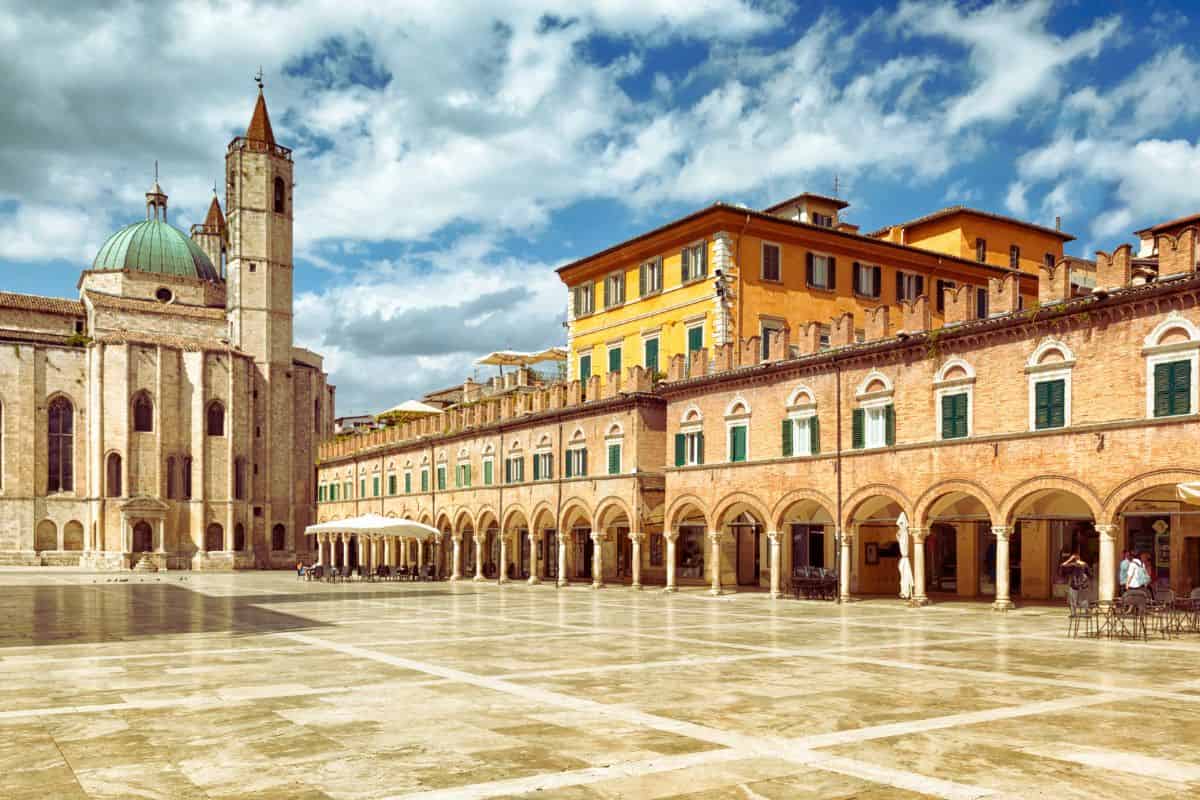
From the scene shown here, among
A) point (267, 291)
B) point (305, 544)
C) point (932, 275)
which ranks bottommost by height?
point (305, 544)

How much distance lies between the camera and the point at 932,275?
4394 centimetres

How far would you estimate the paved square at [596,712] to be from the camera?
8727mm

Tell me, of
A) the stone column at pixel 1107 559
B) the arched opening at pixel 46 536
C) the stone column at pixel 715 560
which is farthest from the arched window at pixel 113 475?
the stone column at pixel 1107 559

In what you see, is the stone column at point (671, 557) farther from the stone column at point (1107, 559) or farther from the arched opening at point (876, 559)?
the stone column at point (1107, 559)

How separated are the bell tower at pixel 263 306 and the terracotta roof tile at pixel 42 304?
11711mm

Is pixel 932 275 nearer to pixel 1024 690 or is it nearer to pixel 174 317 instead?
pixel 1024 690

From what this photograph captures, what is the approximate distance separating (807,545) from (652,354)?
9865 millimetres

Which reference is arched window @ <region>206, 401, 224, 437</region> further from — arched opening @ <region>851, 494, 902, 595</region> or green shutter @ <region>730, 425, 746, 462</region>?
arched opening @ <region>851, 494, 902, 595</region>

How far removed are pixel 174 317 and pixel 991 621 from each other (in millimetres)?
73578

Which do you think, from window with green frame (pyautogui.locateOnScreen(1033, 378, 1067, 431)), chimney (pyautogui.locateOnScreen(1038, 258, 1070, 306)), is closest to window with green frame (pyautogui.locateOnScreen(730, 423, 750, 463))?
window with green frame (pyautogui.locateOnScreen(1033, 378, 1067, 431))

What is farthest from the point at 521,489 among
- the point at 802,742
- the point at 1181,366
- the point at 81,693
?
the point at 802,742

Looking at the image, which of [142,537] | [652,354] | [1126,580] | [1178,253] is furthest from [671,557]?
[142,537]

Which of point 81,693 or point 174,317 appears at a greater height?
point 174,317

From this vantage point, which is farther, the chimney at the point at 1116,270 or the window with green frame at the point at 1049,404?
the window with green frame at the point at 1049,404
